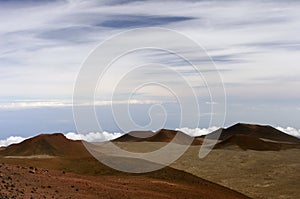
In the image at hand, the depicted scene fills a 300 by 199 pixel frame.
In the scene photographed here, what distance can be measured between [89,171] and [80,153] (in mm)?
32319

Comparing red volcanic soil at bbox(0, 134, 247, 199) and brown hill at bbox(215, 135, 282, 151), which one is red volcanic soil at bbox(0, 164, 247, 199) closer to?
red volcanic soil at bbox(0, 134, 247, 199)

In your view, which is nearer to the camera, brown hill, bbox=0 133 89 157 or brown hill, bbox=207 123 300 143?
brown hill, bbox=0 133 89 157

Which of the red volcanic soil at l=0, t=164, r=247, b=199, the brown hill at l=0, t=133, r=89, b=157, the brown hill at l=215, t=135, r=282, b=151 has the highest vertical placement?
the brown hill at l=0, t=133, r=89, b=157

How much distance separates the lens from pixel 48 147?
68000 millimetres

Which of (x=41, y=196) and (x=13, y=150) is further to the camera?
(x=13, y=150)

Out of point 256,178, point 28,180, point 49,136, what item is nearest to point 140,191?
point 28,180

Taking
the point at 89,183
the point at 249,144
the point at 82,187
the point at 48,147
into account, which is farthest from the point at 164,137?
the point at 82,187

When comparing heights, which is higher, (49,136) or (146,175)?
(49,136)

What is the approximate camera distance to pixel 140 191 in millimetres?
27328

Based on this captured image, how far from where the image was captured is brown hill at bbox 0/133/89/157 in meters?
66.8

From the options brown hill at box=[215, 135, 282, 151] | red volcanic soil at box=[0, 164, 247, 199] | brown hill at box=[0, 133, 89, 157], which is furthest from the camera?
brown hill at box=[215, 135, 282, 151]

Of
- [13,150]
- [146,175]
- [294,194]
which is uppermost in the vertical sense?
[13,150]

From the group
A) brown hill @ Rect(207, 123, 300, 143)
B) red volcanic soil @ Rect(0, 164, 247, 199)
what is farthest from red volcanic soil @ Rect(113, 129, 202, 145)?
red volcanic soil @ Rect(0, 164, 247, 199)

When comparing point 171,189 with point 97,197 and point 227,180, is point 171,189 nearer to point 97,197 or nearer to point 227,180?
point 97,197
